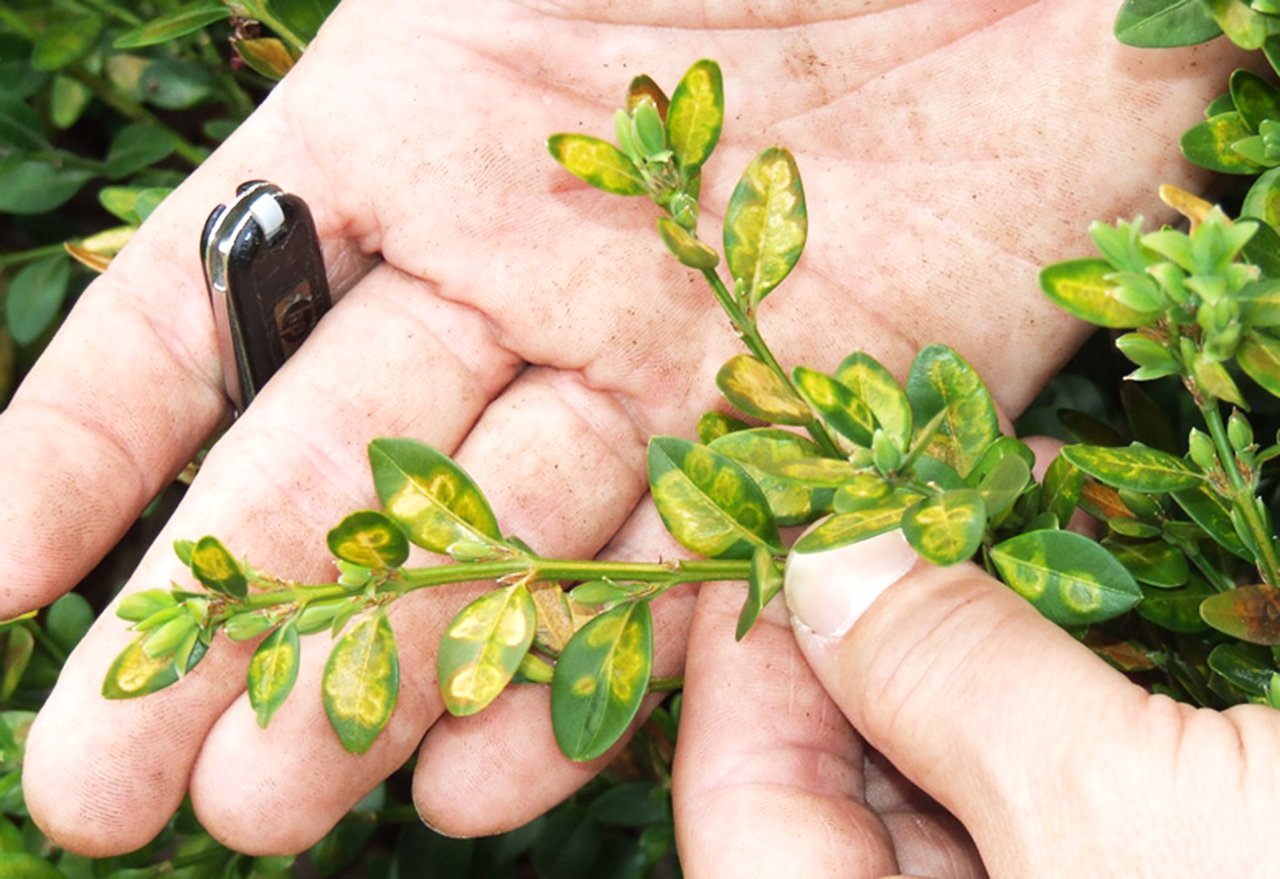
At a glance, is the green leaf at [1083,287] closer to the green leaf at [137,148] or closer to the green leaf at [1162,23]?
the green leaf at [1162,23]

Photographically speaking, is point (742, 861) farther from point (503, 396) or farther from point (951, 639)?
point (503, 396)

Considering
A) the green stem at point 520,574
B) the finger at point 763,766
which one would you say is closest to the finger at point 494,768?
the finger at point 763,766

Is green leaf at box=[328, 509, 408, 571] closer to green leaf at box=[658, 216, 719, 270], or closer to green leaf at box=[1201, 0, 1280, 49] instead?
green leaf at box=[658, 216, 719, 270]

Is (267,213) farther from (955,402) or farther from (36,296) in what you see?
(36,296)

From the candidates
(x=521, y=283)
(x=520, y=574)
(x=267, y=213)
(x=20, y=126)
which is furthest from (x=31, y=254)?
(x=520, y=574)

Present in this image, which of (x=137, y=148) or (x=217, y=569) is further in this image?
(x=137, y=148)

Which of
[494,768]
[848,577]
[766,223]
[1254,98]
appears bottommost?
[494,768]

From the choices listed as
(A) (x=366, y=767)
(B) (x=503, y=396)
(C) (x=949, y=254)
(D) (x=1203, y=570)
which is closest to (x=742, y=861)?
(A) (x=366, y=767)

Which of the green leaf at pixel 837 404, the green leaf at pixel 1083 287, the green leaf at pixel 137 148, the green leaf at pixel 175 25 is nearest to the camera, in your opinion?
the green leaf at pixel 1083 287
